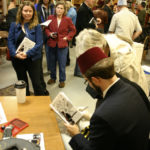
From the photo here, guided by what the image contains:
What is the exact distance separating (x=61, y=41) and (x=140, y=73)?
72.8 inches

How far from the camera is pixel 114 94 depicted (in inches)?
42.2

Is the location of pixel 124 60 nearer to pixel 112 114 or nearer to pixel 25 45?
pixel 112 114

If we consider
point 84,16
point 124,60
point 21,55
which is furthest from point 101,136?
point 84,16

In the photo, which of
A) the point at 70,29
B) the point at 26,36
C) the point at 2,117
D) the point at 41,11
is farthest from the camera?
the point at 41,11

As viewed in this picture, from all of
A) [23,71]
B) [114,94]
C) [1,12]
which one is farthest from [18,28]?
[1,12]

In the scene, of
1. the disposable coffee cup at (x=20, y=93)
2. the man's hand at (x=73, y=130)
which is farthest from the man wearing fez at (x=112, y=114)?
the disposable coffee cup at (x=20, y=93)

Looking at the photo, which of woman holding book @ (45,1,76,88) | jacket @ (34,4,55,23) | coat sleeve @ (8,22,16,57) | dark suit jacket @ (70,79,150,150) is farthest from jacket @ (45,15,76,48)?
dark suit jacket @ (70,79,150,150)

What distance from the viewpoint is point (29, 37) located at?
2.33m

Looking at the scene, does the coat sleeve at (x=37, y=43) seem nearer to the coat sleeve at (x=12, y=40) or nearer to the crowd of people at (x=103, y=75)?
the crowd of people at (x=103, y=75)

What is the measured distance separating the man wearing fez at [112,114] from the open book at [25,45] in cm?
132

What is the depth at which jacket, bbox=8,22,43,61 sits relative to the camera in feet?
7.57

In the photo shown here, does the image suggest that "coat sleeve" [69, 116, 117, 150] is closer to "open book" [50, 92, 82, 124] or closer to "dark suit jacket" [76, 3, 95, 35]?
"open book" [50, 92, 82, 124]

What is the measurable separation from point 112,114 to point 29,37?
1700 mm

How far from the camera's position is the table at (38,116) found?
129cm
